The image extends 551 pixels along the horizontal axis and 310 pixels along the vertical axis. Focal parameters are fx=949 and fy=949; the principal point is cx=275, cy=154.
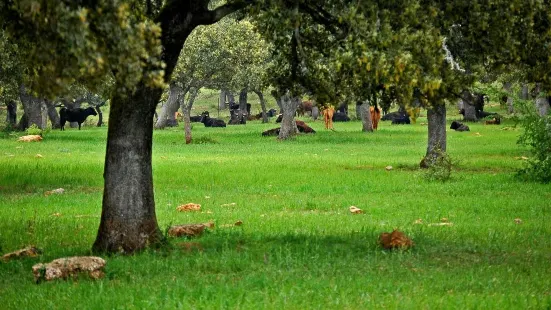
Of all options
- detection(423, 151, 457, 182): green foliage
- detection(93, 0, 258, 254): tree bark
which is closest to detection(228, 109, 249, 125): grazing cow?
detection(423, 151, 457, 182): green foliage

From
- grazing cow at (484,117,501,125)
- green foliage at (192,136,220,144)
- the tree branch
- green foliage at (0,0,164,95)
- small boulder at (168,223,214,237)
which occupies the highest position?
the tree branch

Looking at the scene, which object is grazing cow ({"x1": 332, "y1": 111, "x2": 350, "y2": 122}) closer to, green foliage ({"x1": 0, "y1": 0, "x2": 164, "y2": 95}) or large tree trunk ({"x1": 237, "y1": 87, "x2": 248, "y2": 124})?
large tree trunk ({"x1": 237, "y1": 87, "x2": 248, "y2": 124})

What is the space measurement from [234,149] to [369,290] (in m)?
33.1

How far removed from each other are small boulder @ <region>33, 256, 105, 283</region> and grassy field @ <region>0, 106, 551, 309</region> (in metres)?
0.17

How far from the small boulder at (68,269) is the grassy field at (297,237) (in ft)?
0.56

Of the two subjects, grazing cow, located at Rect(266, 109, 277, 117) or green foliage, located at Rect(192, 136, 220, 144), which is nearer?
green foliage, located at Rect(192, 136, 220, 144)

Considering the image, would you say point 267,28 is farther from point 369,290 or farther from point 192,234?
point 369,290

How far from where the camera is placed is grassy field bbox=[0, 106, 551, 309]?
10.8 metres

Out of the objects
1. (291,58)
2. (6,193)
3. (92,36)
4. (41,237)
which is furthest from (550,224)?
(6,193)

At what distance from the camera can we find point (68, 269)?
12.0m

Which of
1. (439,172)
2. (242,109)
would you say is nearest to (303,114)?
(242,109)

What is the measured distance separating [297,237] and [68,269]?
177 inches

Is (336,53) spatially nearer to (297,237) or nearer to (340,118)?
(297,237)

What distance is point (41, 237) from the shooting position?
16109 millimetres
